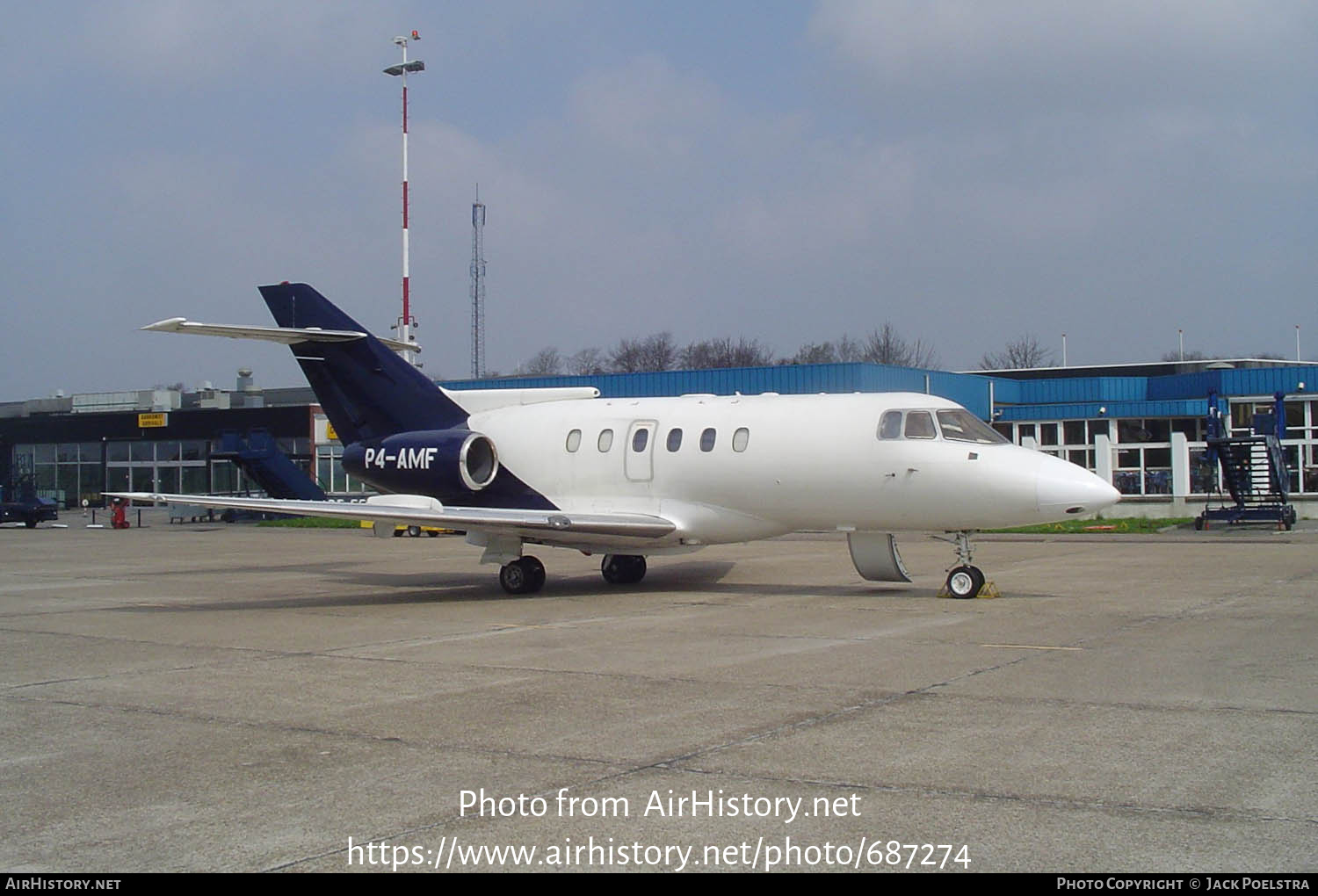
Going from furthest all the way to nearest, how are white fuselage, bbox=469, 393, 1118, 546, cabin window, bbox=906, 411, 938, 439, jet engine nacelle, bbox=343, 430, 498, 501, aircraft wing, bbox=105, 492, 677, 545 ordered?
1. jet engine nacelle, bbox=343, 430, 498, 501
2. aircraft wing, bbox=105, 492, 677, 545
3. cabin window, bbox=906, 411, 938, 439
4. white fuselage, bbox=469, 393, 1118, 546

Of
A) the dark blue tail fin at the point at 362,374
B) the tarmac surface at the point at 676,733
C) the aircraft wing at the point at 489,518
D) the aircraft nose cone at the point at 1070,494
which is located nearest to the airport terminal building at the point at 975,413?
the dark blue tail fin at the point at 362,374

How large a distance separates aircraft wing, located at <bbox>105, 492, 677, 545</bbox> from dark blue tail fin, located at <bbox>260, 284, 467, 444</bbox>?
119 inches

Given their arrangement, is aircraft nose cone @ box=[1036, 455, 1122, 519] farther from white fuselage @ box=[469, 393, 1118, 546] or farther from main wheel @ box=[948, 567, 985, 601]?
main wheel @ box=[948, 567, 985, 601]

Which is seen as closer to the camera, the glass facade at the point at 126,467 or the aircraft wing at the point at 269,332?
the aircraft wing at the point at 269,332

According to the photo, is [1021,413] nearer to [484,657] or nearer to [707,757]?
[484,657]

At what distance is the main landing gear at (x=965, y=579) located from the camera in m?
15.3

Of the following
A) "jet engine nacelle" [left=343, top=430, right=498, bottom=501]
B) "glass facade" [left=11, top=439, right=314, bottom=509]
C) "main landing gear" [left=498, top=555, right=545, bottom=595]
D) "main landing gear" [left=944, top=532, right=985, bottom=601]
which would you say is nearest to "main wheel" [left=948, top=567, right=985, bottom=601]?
"main landing gear" [left=944, top=532, right=985, bottom=601]

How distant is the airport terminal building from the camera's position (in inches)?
1623

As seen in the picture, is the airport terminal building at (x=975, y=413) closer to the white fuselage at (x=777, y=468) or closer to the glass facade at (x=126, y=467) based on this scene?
the glass facade at (x=126, y=467)

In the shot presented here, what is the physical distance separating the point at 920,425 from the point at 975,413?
3331cm

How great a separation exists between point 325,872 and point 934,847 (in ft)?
8.53

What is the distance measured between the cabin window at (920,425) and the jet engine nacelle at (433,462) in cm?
676

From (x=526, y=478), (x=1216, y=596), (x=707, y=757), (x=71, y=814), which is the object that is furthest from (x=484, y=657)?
(x=1216, y=596)

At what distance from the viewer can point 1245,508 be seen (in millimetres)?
34125
